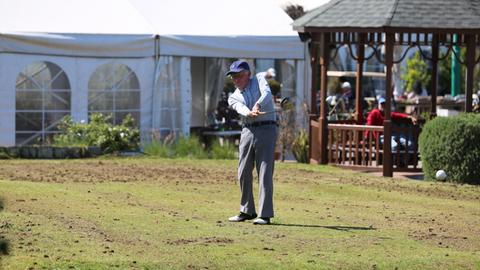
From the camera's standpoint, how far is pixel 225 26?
2347 centimetres

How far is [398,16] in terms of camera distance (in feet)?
63.1

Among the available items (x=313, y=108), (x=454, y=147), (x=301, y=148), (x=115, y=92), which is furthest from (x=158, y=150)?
(x=454, y=147)

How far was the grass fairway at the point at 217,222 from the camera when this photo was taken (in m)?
9.87

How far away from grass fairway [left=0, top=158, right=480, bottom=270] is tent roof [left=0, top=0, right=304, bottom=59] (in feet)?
11.7

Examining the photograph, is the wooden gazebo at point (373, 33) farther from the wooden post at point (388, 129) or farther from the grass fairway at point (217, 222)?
the grass fairway at point (217, 222)

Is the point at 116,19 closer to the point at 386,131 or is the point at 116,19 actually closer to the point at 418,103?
the point at 386,131

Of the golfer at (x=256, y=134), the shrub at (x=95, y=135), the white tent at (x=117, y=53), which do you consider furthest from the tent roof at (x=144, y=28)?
the golfer at (x=256, y=134)

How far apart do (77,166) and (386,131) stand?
18.1ft

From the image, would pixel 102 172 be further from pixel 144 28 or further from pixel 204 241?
pixel 204 241

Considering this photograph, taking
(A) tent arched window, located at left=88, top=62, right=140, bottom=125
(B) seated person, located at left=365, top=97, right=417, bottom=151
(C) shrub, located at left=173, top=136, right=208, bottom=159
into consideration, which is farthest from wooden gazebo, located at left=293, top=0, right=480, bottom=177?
(A) tent arched window, located at left=88, top=62, right=140, bottom=125

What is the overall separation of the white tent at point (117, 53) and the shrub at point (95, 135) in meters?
0.51

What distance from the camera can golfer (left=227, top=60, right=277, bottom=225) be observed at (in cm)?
1180

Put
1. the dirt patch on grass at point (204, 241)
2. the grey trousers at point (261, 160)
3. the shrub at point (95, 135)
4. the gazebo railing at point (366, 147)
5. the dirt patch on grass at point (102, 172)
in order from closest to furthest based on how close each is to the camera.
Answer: the dirt patch on grass at point (204, 241) < the grey trousers at point (261, 160) < the dirt patch on grass at point (102, 172) < the gazebo railing at point (366, 147) < the shrub at point (95, 135)

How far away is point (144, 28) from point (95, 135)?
2582 millimetres
